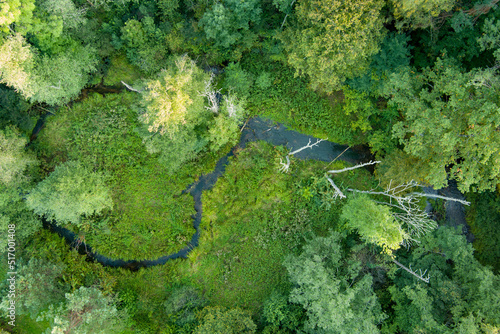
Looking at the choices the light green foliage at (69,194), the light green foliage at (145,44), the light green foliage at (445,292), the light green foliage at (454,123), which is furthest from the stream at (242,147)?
the light green foliage at (454,123)

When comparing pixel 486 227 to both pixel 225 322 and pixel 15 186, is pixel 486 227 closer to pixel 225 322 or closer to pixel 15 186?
pixel 225 322

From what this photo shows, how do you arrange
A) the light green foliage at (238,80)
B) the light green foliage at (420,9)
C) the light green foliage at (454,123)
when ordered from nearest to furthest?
the light green foliage at (454,123) < the light green foliage at (420,9) < the light green foliage at (238,80)

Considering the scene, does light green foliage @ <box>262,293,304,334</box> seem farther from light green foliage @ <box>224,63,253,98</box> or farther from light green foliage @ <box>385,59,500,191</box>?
light green foliage @ <box>224,63,253,98</box>

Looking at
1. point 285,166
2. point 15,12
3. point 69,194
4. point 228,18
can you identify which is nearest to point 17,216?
A: point 69,194

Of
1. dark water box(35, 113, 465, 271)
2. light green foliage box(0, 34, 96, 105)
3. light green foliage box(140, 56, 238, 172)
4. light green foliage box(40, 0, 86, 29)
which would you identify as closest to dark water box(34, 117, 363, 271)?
dark water box(35, 113, 465, 271)

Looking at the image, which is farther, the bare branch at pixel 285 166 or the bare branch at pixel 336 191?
the bare branch at pixel 285 166

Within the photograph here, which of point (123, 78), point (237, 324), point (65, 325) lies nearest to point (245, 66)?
point (123, 78)

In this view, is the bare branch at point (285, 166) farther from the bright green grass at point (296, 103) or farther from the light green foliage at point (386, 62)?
the light green foliage at point (386, 62)
